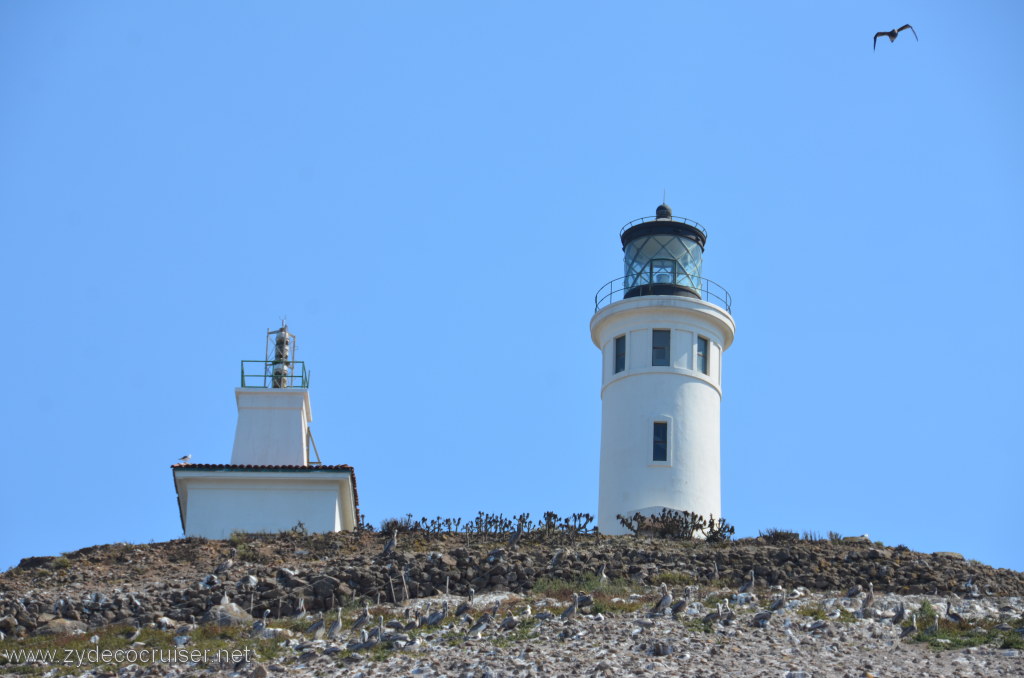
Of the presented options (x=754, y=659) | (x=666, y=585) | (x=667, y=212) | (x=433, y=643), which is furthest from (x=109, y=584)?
(x=667, y=212)

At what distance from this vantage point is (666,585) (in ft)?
96.7

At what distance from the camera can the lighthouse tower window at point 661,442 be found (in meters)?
39.9

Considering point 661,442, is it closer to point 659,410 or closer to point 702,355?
point 659,410

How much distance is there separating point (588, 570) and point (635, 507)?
352 inches

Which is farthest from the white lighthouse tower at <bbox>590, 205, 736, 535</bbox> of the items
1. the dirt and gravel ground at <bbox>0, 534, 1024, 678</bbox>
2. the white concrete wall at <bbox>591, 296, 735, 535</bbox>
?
the dirt and gravel ground at <bbox>0, 534, 1024, 678</bbox>

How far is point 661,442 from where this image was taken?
4009 cm

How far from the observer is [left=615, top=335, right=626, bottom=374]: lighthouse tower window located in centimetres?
4166

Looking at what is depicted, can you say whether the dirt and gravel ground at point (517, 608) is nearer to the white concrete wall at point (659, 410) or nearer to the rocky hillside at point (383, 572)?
the rocky hillside at point (383, 572)

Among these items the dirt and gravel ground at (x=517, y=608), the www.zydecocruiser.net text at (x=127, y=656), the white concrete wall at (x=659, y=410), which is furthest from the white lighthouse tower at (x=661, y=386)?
the www.zydecocruiser.net text at (x=127, y=656)

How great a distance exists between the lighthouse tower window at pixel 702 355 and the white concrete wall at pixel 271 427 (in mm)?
9157

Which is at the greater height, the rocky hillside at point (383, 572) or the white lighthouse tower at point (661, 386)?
the white lighthouse tower at point (661, 386)

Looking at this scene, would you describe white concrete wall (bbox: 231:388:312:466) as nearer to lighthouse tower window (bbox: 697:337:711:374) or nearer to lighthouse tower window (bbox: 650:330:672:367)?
lighthouse tower window (bbox: 650:330:672:367)

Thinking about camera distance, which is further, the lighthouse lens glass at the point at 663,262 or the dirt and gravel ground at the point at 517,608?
the lighthouse lens glass at the point at 663,262

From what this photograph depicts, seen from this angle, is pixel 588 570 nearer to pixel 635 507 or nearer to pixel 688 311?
pixel 635 507
